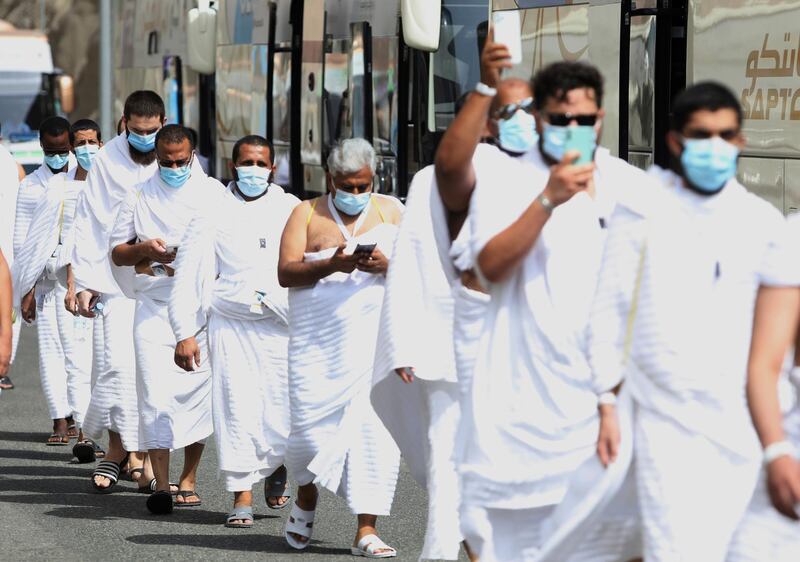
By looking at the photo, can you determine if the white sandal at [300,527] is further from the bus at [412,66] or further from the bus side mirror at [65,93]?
the bus side mirror at [65,93]

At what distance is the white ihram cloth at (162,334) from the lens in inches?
360

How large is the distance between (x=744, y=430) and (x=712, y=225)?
0.46m

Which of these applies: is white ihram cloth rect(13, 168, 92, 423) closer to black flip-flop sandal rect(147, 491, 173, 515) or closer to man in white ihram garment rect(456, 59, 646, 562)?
black flip-flop sandal rect(147, 491, 173, 515)

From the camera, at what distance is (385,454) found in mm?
7832

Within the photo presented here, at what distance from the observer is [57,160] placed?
12.0m

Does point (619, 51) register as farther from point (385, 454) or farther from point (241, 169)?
point (385, 454)

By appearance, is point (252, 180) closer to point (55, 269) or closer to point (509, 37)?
point (55, 269)

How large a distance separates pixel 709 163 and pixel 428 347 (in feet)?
8.62

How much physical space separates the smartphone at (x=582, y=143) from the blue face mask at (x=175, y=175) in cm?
451

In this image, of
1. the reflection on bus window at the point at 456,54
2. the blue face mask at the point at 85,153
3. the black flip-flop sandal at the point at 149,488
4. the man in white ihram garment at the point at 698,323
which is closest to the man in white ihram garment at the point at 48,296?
the blue face mask at the point at 85,153

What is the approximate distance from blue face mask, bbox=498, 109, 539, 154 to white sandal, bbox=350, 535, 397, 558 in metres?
2.56

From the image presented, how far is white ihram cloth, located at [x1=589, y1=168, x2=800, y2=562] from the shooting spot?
4328mm

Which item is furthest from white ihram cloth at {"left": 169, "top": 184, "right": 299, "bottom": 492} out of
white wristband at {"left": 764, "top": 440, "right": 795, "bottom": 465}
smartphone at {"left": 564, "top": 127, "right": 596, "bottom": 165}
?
white wristband at {"left": 764, "top": 440, "right": 795, "bottom": 465}

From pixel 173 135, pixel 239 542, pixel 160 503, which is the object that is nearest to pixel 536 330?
pixel 239 542
